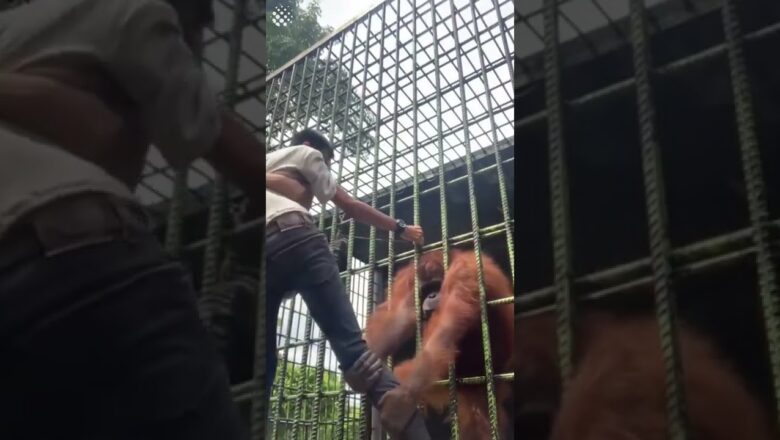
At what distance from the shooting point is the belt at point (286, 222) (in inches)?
32.5

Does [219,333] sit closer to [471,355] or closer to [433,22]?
[471,355]

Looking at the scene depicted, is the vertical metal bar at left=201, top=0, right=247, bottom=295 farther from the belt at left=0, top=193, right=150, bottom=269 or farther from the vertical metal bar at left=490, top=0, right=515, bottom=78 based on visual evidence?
the vertical metal bar at left=490, top=0, right=515, bottom=78

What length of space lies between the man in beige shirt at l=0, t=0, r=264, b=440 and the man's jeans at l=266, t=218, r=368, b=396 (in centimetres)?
25

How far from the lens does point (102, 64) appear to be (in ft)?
1.85

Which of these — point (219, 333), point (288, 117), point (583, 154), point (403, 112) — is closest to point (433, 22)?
point (403, 112)

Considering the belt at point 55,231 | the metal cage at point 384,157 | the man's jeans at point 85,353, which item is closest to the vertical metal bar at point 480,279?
the metal cage at point 384,157

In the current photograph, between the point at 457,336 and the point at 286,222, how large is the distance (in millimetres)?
283

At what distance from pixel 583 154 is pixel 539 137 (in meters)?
0.07

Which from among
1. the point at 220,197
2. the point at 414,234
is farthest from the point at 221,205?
the point at 414,234

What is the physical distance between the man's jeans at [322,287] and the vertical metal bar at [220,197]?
0.58 feet

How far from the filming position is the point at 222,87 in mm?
681

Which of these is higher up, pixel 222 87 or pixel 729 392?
pixel 222 87

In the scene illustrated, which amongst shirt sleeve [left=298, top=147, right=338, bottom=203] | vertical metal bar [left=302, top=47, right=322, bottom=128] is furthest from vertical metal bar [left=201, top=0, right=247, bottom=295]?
vertical metal bar [left=302, top=47, right=322, bottom=128]

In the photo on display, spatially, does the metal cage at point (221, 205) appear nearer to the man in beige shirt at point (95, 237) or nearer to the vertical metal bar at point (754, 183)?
the man in beige shirt at point (95, 237)
